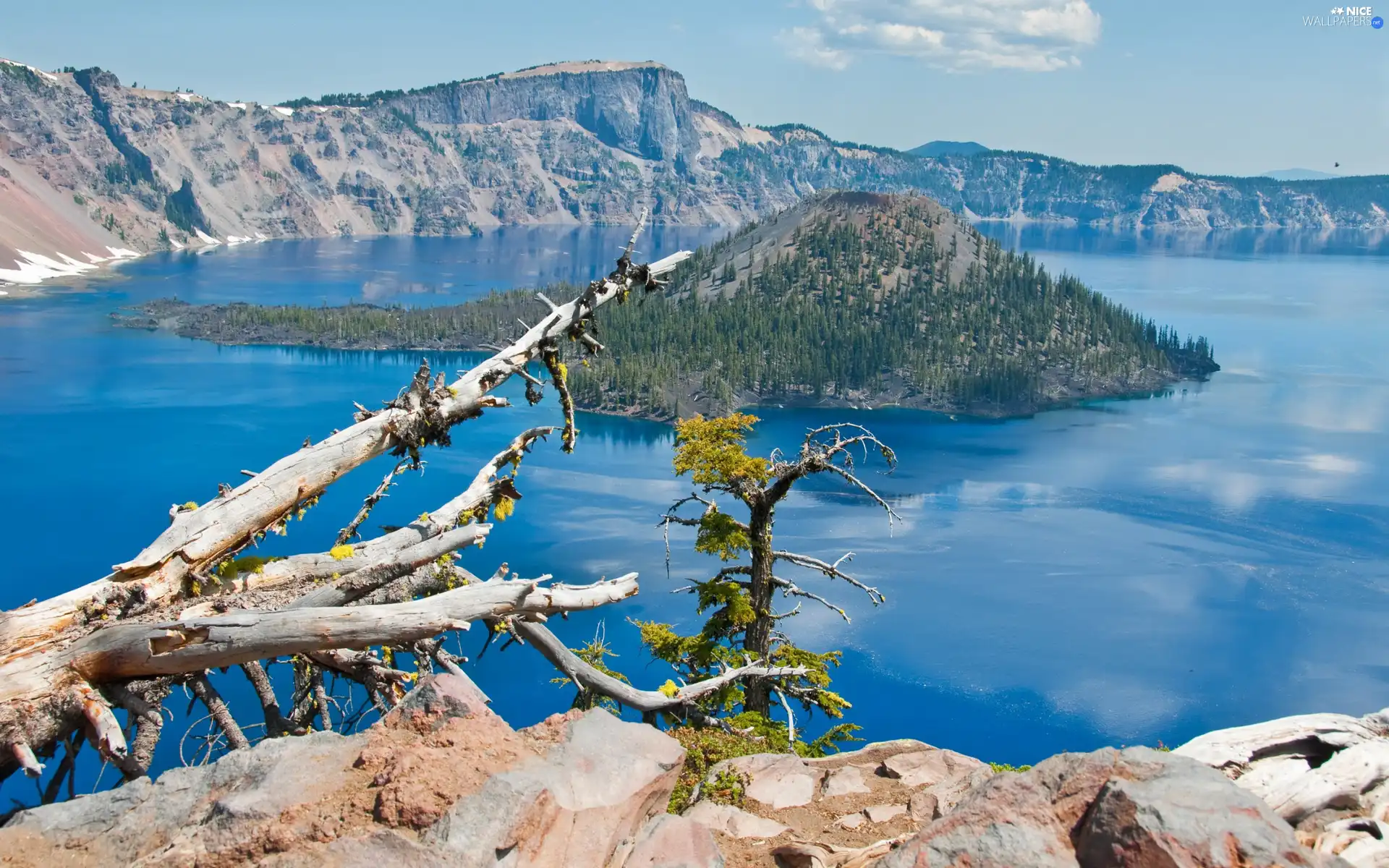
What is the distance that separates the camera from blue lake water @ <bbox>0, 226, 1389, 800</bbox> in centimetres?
5266

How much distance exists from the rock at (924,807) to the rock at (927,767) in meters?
0.91

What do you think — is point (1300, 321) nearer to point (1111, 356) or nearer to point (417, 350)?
point (1111, 356)

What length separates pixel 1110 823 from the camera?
7.24m

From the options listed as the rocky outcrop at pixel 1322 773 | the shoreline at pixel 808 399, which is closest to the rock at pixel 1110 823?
the rocky outcrop at pixel 1322 773

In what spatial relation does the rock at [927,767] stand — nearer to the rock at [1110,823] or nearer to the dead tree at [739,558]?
the rock at [1110,823]

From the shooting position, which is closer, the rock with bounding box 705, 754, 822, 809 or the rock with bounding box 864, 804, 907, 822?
the rock with bounding box 864, 804, 907, 822

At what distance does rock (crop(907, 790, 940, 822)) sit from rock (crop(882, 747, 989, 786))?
910 mm

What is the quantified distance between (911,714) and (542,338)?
134 ft

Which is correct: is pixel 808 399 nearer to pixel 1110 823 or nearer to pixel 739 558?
pixel 739 558

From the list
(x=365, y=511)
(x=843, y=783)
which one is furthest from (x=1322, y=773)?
(x=365, y=511)

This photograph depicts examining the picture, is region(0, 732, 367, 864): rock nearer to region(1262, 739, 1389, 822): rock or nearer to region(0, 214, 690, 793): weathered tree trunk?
region(0, 214, 690, 793): weathered tree trunk

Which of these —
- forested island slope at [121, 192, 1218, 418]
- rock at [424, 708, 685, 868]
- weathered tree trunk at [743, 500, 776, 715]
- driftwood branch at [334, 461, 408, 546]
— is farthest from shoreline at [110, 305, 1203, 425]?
rock at [424, 708, 685, 868]

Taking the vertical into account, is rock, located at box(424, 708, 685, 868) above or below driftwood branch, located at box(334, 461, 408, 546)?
below

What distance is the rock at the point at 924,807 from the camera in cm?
1039
